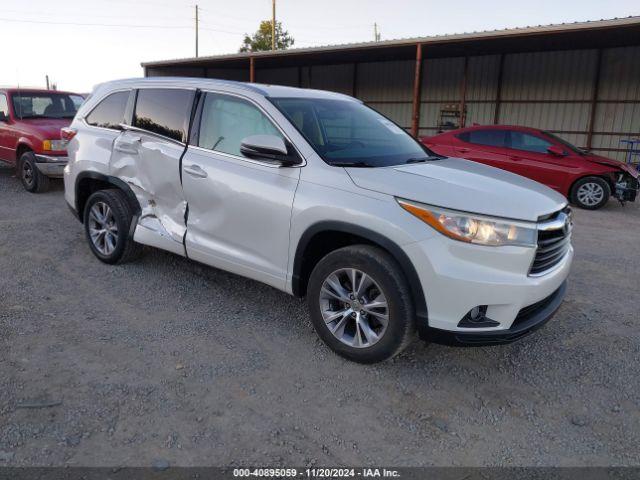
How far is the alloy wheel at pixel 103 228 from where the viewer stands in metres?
4.87

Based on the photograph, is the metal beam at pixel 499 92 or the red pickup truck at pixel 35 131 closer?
the red pickup truck at pixel 35 131

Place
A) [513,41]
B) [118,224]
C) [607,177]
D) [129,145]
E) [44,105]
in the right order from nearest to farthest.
→ [129,145] < [118,224] < [607,177] < [44,105] < [513,41]

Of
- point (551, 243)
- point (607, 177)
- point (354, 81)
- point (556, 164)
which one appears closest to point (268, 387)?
point (551, 243)

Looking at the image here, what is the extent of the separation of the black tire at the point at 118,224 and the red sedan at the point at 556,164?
6773 millimetres

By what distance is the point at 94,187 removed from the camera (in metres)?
5.16

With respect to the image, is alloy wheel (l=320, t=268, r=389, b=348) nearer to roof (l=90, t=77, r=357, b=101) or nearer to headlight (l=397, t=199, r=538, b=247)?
headlight (l=397, t=199, r=538, b=247)

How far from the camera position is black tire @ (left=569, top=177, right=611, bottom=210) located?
8.92 metres

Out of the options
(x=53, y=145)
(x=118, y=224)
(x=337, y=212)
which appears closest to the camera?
(x=337, y=212)

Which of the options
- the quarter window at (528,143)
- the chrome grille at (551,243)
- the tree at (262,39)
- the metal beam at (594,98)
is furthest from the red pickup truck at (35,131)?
the tree at (262,39)

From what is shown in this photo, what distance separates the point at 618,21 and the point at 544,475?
35.2 ft

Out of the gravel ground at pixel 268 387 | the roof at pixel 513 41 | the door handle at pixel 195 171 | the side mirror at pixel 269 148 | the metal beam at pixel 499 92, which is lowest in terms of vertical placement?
the gravel ground at pixel 268 387

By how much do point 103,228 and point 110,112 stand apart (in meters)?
1.12

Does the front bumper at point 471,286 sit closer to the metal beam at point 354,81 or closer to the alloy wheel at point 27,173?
the alloy wheel at point 27,173

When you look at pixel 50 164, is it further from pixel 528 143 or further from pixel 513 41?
pixel 513 41
